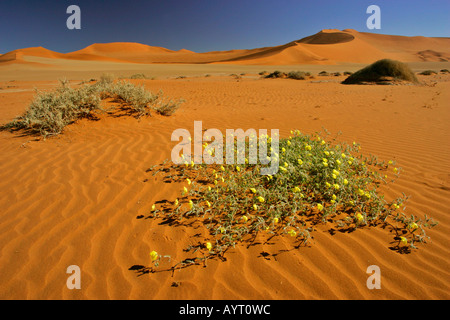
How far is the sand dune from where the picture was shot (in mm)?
49275

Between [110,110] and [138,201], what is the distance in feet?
13.7

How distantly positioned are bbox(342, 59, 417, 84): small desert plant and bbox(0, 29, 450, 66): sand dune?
29.6 m

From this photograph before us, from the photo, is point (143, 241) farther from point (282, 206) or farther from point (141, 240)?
point (282, 206)

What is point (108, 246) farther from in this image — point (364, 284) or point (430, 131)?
point (430, 131)

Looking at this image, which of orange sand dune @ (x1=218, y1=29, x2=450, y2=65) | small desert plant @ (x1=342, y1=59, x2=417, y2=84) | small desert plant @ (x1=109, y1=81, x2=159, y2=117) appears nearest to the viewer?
small desert plant @ (x1=109, y1=81, x2=159, y2=117)

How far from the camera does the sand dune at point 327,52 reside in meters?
49.3

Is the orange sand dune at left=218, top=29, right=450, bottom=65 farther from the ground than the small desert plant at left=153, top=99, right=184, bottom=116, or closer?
farther from the ground

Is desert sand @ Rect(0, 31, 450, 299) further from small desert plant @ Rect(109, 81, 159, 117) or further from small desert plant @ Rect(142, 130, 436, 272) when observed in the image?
small desert plant @ Rect(109, 81, 159, 117)

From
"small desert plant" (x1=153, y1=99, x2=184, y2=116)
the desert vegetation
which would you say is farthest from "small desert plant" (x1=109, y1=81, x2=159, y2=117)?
"small desert plant" (x1=153, y1=99, x2=184, y2=116)

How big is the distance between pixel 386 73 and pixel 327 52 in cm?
4306

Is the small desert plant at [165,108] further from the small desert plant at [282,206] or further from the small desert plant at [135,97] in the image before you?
the small desert plant at [282,206]

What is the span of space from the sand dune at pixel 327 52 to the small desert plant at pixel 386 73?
29569mm

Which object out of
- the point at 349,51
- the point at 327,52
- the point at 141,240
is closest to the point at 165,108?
the point at 141,240

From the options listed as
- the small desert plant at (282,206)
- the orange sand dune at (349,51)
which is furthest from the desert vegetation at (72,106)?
the orange sand dune at (349,51)
